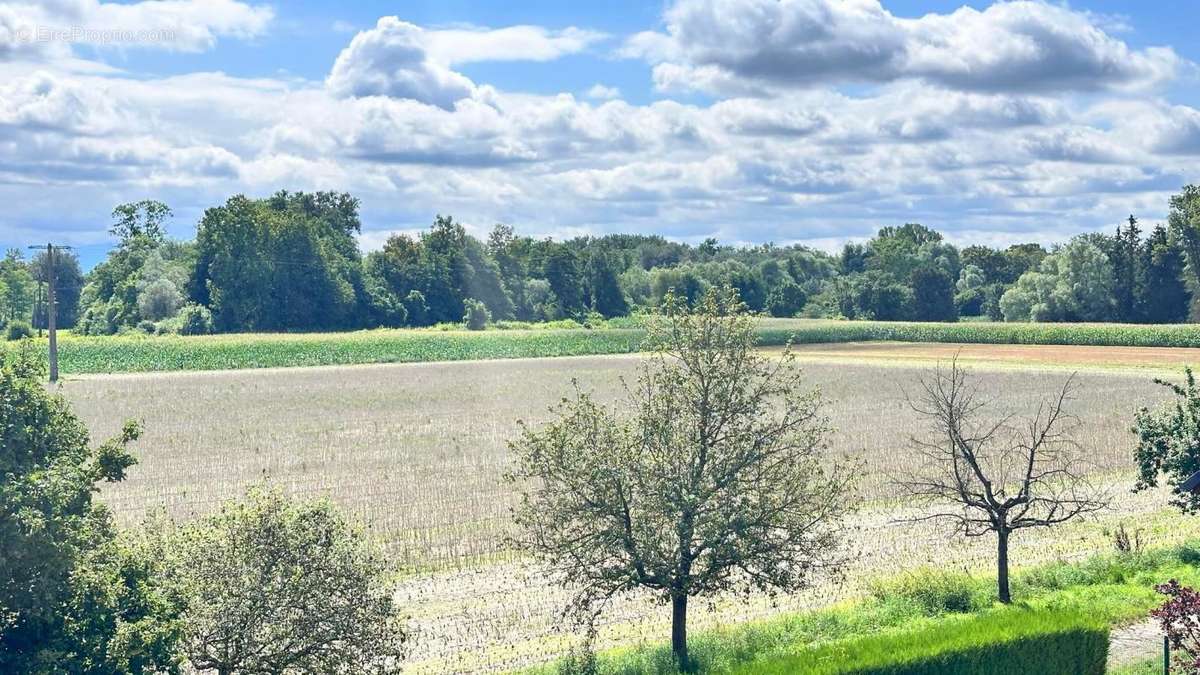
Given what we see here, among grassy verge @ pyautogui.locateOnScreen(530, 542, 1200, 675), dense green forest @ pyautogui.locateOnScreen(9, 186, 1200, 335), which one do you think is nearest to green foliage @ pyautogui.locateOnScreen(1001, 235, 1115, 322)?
dense green forest @ pyautogui.locateOnScreen(9, 186, 1200, 335)

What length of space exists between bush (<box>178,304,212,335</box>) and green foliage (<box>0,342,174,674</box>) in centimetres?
10147

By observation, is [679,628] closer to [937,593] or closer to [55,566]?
[937,593]

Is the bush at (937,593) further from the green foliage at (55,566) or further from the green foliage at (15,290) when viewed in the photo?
the green foliage at (15,290)

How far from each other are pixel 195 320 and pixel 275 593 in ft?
343

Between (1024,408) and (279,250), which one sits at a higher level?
(279,250)

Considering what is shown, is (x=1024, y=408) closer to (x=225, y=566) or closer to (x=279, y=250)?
(x=225, y=566)

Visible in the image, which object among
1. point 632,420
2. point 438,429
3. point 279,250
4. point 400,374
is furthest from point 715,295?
point 279,250

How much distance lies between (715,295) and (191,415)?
43.2 meters

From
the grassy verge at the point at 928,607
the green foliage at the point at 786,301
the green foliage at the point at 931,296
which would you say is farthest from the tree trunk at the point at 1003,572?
the green foliage at the point at 786,301

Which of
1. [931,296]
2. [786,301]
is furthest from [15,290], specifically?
[931,296]

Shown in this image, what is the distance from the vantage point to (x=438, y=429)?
5516cm

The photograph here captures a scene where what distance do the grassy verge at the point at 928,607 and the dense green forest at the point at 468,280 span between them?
98226mm

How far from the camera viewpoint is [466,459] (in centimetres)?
4616

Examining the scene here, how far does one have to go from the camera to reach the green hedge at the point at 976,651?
58.3ft
